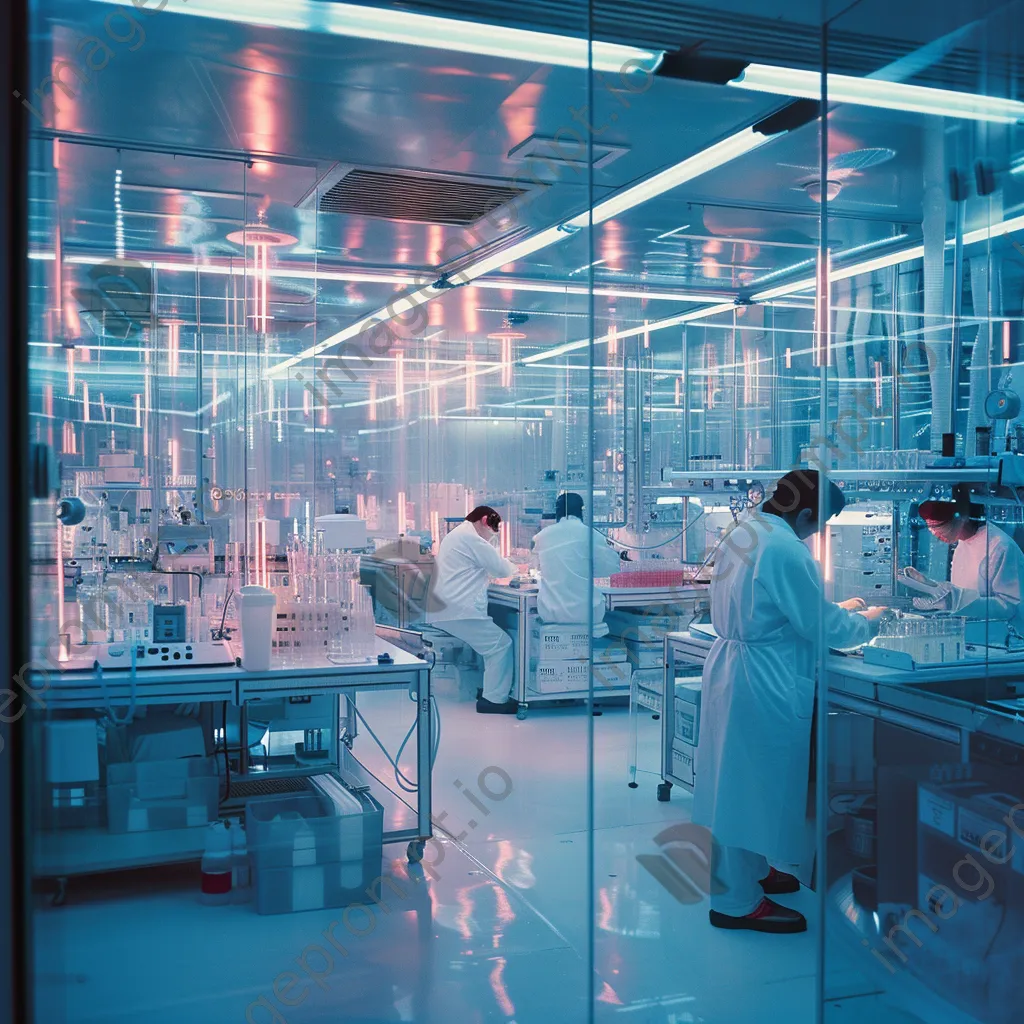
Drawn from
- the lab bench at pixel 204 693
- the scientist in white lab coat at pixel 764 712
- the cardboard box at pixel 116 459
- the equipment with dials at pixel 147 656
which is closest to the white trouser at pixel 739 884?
the scientist in white lab coat at pixel 764 712

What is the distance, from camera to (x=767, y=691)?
10.8 feet

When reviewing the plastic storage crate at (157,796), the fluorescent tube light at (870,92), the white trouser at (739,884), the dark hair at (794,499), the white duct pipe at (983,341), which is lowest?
the white trouser at (739,884)

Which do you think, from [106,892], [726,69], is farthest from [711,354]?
[106,892]

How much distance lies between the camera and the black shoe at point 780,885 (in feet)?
11.8

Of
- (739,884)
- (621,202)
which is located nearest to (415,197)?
(621,202)

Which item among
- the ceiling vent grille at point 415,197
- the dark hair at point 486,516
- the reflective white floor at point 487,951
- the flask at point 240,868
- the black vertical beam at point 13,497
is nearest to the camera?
the black vertical beam at point 13,497

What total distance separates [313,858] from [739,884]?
1432mm

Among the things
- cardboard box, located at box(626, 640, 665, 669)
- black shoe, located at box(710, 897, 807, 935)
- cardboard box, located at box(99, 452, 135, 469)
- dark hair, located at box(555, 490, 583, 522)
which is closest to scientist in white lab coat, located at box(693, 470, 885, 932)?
black shoe, located at box(710, 897, 807, 935)

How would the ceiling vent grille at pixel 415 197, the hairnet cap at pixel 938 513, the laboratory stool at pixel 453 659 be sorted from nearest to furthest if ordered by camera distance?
the hairnet cap at pixel 938 513, the ceiling vent grille at pixel 415 197, the laboratory stool at pixel 453 659

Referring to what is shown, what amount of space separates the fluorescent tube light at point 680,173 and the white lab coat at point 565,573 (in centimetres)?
186

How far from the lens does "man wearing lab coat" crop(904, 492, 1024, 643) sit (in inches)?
128

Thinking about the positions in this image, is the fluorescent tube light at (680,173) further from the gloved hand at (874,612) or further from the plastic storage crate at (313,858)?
the plastic storage crate at (313,858)

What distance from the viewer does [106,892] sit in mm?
3600

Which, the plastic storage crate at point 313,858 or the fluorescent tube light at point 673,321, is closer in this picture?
the plastic storage crate at point 313,858
